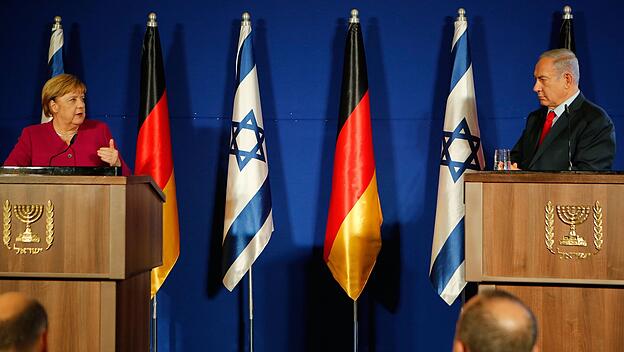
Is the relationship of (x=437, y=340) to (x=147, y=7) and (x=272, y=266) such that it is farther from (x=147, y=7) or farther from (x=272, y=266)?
(x=147, y=7)

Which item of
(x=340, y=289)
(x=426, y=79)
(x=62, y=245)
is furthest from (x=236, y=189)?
(x=62, y=245)

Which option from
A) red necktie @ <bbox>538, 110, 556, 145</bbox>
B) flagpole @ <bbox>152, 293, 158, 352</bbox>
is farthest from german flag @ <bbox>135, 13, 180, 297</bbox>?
red necktie @ <bbox>538, 110, 556, 145</bbox>

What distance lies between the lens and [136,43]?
227 inches

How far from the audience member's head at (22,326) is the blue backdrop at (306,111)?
380 cm

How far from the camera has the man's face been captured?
13.5ft

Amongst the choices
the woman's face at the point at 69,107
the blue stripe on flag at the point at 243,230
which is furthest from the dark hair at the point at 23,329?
the blue stripe on flag at the point at 243,230

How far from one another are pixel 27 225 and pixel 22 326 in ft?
5.97

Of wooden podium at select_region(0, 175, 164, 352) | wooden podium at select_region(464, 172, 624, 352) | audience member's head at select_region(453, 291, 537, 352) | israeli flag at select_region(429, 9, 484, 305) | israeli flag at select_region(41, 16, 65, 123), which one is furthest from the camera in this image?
israeli flag at select_region(41, 16, 65, 123)

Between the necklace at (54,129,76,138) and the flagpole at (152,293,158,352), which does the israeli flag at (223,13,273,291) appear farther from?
the necklace at (54,129,76,138)

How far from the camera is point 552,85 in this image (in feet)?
13.6

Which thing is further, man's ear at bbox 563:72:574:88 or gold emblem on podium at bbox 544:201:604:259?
man's ear at bbox 563:72:574:88

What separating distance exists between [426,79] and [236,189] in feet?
4.59

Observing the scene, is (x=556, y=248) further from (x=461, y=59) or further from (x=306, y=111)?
(x=306, y=111)

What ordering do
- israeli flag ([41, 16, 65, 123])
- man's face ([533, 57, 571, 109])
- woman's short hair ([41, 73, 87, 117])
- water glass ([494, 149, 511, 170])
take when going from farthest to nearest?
1. israeli flag ([41, 16, 65, 123])
2. woman's short hair ([41, 73, 87, 117])
3. man's face ([533, 57, 571, 109])
4. water glass ([494, 149, 511, 170])
